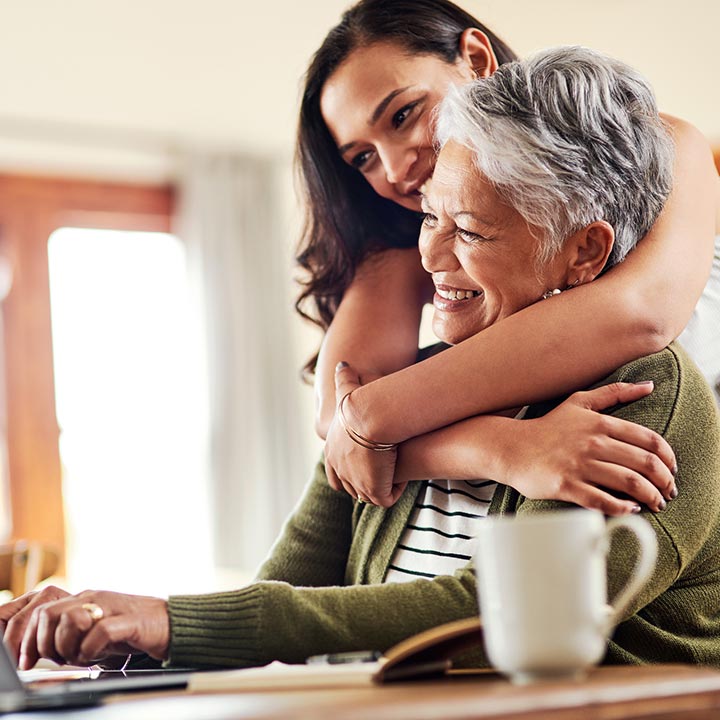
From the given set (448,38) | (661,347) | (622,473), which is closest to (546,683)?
(622,473)

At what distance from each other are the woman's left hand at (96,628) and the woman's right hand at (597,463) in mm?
375

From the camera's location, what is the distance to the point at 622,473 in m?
0.98

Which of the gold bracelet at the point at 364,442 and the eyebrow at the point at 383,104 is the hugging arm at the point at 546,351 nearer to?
the gold bracelet at the point at 364,442

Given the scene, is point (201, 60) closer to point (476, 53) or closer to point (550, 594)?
point (476, 53)

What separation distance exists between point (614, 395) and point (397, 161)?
2.35 ft

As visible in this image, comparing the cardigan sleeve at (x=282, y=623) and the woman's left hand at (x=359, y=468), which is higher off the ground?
the woman's left hand at (x=359, y=468)

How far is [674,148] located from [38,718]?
3.09 ft

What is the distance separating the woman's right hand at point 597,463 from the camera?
38.7 inches

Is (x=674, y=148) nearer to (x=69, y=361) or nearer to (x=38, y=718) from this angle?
(x=38, y=718)

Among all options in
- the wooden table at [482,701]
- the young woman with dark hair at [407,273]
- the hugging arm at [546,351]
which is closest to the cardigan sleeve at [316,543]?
the young woman with dark hair at [407,273]

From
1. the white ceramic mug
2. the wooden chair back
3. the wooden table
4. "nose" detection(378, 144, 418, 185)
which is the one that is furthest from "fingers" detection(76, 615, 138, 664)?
the wooden chair back

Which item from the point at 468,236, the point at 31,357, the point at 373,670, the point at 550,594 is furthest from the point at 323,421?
the point at 31,357

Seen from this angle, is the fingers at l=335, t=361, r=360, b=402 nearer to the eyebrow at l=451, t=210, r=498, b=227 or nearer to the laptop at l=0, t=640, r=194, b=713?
the eyebrow at l=451, t=210, r=498, b=227

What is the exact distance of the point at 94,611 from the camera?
897 millimetres
